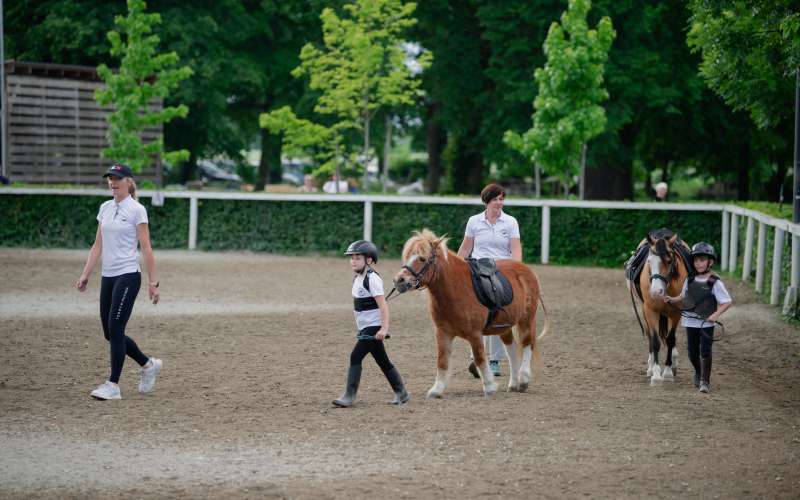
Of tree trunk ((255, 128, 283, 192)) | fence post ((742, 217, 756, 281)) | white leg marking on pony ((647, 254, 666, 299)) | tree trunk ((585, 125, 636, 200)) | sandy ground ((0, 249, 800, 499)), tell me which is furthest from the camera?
tree trunk ((255, 128, 283, 192))

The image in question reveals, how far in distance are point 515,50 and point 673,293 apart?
2350cm

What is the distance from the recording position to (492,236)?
10883 mm

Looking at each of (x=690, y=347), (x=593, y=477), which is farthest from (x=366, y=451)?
(x=690, y=347)

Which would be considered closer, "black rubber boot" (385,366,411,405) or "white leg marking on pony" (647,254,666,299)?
"black rubber boot" (385,366,411,405)

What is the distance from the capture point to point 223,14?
1540 inches

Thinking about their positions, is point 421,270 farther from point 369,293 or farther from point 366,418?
point 366,418

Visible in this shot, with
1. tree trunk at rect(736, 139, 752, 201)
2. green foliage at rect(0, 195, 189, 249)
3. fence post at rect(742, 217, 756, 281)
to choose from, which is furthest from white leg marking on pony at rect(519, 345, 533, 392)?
tree trunk at rect(736, 139, 752, 201)

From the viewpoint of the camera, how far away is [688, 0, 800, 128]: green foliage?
17016 millimetres

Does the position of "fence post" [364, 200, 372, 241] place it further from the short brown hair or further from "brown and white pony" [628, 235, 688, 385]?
the short brown hair

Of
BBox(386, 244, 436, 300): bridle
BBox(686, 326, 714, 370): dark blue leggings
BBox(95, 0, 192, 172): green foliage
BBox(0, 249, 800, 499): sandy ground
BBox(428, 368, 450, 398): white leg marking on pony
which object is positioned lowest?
BBox(0, 249, 800, 499): sandy ground

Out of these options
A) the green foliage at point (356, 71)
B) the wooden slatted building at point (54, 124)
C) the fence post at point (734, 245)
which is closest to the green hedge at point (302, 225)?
the fence post at point (734, 245)

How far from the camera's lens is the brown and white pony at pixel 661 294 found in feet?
35.0

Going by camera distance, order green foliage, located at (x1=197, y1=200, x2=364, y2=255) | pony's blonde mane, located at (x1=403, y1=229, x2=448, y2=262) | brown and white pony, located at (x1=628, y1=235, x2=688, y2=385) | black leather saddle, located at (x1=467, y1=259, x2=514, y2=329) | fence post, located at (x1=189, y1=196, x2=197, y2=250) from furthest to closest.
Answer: fence post, located at (x1=189, y1=196, x2=197, y2=250)
green foliage, located at (x1=197, y1=200, x2=364, y2=255)
brown and white pony, located at (x1=628, y1=235, x2=688, y2=385)
black leather saddle, located at (x1=467, y1=259, x2=514, y2=329)
pony's blonde mane, located at (x1=403, y1=229, x2=448, y2=262)

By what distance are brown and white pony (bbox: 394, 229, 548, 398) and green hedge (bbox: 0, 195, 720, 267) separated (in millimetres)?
14215
